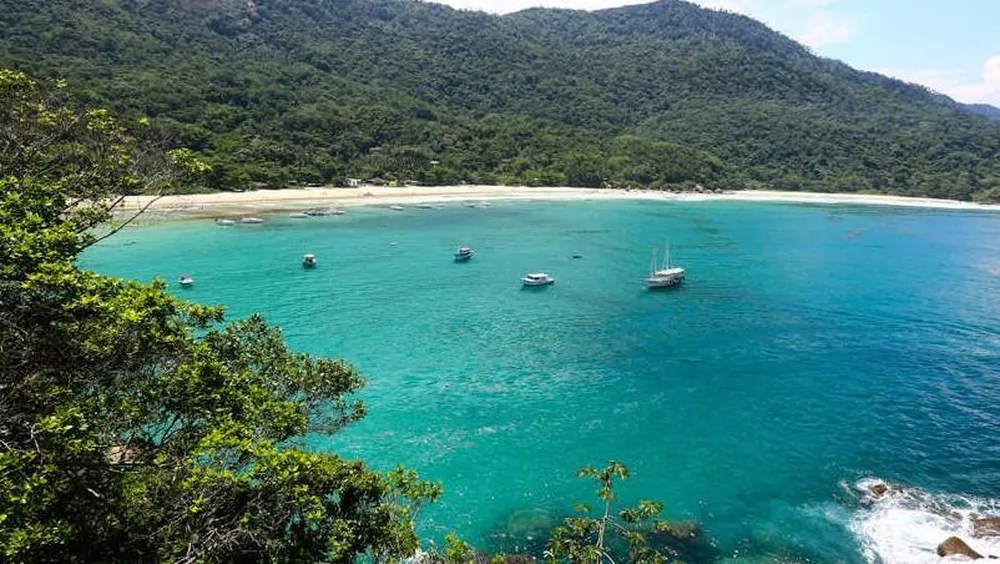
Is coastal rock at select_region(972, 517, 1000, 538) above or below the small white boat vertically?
Result: below

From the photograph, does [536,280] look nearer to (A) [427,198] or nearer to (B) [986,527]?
(B) [986,527]

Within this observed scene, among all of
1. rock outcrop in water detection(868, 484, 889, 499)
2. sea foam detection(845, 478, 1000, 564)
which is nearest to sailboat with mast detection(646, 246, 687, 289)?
sea foam detection(845, 478, 1000, 564)

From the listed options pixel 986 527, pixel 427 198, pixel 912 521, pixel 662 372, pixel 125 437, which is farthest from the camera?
pixel 427 198

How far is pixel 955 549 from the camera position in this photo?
2347 centimetres

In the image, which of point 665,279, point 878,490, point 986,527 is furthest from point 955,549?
point 665,279

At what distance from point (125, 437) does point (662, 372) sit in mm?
35608

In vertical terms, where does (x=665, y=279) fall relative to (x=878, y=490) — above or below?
above

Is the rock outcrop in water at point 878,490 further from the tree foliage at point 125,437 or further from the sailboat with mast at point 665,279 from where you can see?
the sailboat with mast at point 665,279

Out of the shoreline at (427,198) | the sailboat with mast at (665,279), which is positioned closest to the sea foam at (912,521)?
the sailboat with mast at (665,279)

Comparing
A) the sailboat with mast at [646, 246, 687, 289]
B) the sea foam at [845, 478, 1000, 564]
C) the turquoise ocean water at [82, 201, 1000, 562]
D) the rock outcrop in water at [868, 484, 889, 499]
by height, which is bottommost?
the sea foam at [845, 478, 1000, 564]

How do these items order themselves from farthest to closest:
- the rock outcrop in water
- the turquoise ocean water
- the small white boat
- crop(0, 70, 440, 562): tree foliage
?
the small white boat
the rock outcrop in water
the turquoise ocean water
crop(0, 70, 440, 562): tree foliage

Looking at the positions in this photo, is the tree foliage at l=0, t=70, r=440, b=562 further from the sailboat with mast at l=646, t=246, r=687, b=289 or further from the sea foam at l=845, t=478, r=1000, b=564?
the sailboat with mast at l=646, t=246, r=687, b=289

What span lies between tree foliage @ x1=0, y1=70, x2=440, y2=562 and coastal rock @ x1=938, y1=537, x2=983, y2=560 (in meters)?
22.2

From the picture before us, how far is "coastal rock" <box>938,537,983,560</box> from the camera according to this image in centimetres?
2328
